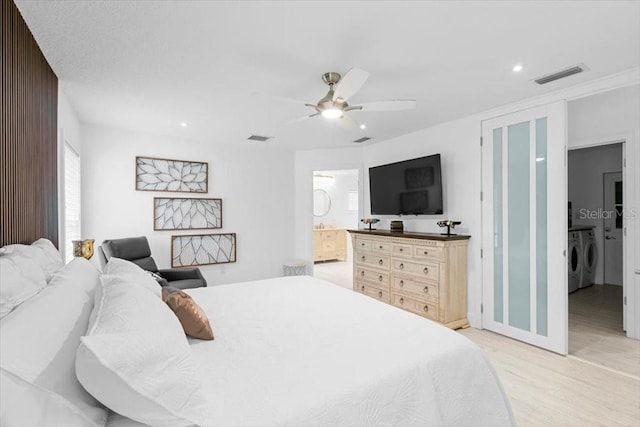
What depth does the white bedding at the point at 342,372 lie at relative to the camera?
113cm

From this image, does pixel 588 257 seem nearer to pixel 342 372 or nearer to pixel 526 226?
pixel 526 226

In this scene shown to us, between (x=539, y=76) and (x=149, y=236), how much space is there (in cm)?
487

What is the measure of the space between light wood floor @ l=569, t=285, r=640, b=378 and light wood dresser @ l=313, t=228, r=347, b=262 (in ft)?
16.3

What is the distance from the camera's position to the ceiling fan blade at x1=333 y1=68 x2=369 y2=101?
2.12 m

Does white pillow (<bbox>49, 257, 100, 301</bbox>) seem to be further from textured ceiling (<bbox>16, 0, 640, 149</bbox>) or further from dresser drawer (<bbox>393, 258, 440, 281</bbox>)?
dresser drawer (<bbox>393, 258, 440, 281</bbox>)

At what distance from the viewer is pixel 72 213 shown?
12.4ft

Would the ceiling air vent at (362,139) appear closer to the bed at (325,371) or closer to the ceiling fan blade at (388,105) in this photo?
the ceiling fan blade at (388,105)

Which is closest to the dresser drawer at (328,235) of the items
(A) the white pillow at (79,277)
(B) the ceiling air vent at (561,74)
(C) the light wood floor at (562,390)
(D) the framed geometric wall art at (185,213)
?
(D) the framed geometric wall art at (185,213)

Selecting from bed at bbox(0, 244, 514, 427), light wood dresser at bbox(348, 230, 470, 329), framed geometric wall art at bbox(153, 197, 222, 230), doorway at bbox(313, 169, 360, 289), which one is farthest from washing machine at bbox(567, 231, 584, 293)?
framed geometric wall art at bbox(153, 197, 222, 230)

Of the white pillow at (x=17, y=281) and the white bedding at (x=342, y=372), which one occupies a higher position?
the white pillow at (x=17, y=281)

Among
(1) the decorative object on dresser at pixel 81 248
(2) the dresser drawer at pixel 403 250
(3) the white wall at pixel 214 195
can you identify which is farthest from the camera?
(3) the white wall at pixel 214 195

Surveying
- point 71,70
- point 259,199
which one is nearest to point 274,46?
point 71,70

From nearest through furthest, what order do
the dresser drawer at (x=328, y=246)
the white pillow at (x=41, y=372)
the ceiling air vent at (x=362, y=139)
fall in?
the white pillow at (x=41, y=372) < the ceiling air vent at (x=362, y=139) < the dresser drawer at (x=328, y=246)

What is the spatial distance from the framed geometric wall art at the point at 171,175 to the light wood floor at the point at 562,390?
14.1ft
